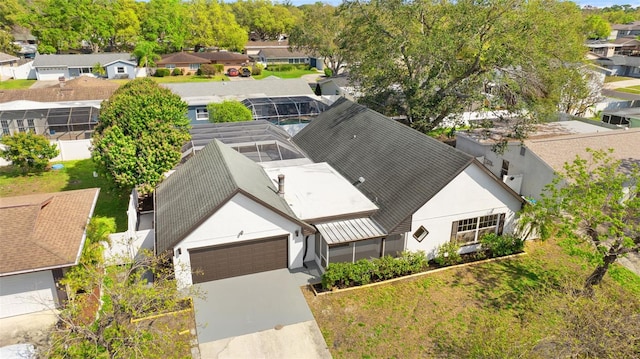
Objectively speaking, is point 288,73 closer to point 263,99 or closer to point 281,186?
point 263,99

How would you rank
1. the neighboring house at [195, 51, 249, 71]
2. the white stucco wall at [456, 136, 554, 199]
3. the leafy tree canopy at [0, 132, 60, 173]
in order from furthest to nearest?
the neighboring house at [195, 51, 249, 71], the leafy tree canopy at [0, 132, 60, 173], the white stucco wall at [456, 136, 554, 199]

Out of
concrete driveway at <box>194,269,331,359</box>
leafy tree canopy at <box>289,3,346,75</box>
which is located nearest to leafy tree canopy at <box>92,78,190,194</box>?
concrete driveway at <box>194,269,331,359</box>

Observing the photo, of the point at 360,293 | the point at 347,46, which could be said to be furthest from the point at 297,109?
the point at 360,293

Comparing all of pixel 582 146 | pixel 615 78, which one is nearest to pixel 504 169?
pixel 582 146

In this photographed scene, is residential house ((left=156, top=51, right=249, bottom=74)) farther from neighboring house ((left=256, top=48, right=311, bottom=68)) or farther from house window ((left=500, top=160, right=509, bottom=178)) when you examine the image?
house window ((left=500, top=160, right=509, bottom=178))

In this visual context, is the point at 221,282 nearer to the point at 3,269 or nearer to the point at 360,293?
the point at 360,293

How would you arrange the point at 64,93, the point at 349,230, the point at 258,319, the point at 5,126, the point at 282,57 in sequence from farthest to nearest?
1. the point at 282,57
2. the point at 64,93
3. the point at 5,126
4. the point at 349,230
5. the point at 258,319

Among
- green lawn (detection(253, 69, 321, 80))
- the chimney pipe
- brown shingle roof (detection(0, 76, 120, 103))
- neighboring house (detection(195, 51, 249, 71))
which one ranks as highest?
neighboring house (detection(195, 51, 249, 71))
